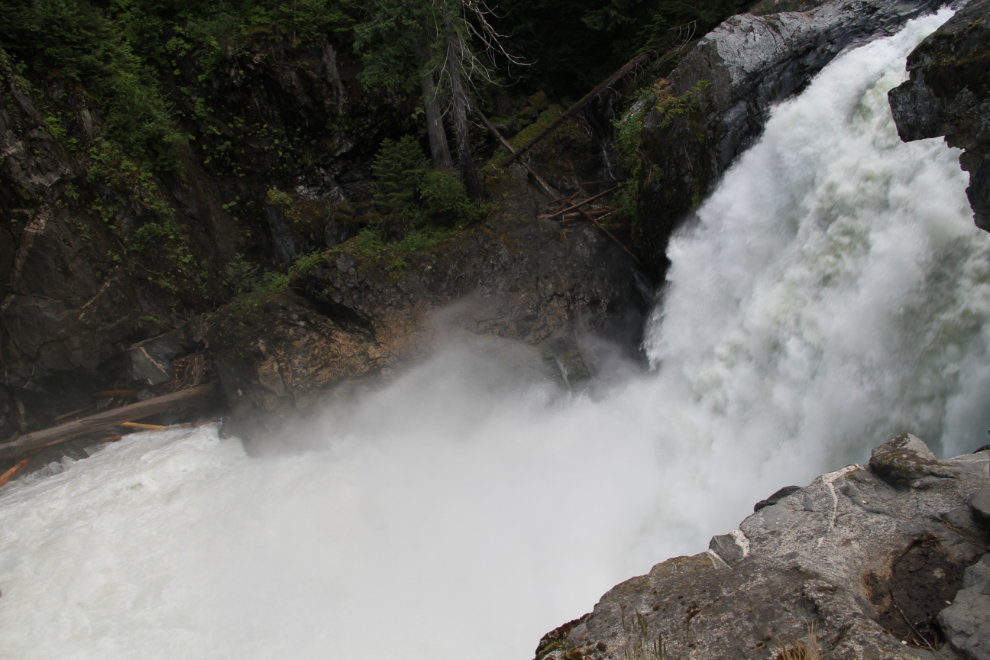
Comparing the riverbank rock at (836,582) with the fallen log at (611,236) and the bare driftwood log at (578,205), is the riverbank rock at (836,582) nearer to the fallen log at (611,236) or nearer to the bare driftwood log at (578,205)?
the fallen log at (611,236)

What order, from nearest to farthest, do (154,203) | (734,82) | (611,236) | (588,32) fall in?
(734,82) < (611,236) < (154,203) < (588,32)

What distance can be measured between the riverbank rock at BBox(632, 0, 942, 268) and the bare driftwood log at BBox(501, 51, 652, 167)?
83.9 inches

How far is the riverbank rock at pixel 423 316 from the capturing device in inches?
377

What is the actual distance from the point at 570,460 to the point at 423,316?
150 inches

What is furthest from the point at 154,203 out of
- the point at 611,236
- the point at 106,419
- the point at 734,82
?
the point at 734,82

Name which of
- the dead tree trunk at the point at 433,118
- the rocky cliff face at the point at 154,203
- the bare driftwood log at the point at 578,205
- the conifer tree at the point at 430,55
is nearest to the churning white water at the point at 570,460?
the rocky cliff face at the point at 154,203

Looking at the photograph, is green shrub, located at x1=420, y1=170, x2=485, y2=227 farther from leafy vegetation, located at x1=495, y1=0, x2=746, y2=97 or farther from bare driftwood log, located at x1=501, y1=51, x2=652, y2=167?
leafy vegetation, located at x1=495, y1=0, x2=746, y2=97

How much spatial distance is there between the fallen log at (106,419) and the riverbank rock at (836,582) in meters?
9.56

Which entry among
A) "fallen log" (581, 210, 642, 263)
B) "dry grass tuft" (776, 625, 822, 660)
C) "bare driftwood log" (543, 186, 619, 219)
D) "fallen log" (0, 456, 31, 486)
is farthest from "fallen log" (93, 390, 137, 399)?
"dry grass tuft" (776, 625, 822, 660)

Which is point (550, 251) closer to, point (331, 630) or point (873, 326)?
point (873, 326)

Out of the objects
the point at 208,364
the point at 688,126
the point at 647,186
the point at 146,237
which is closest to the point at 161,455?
the point at 208,364

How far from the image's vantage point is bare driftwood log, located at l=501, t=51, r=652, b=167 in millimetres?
10499

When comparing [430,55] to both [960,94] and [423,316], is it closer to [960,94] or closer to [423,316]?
[423,316]

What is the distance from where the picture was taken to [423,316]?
9.96m
